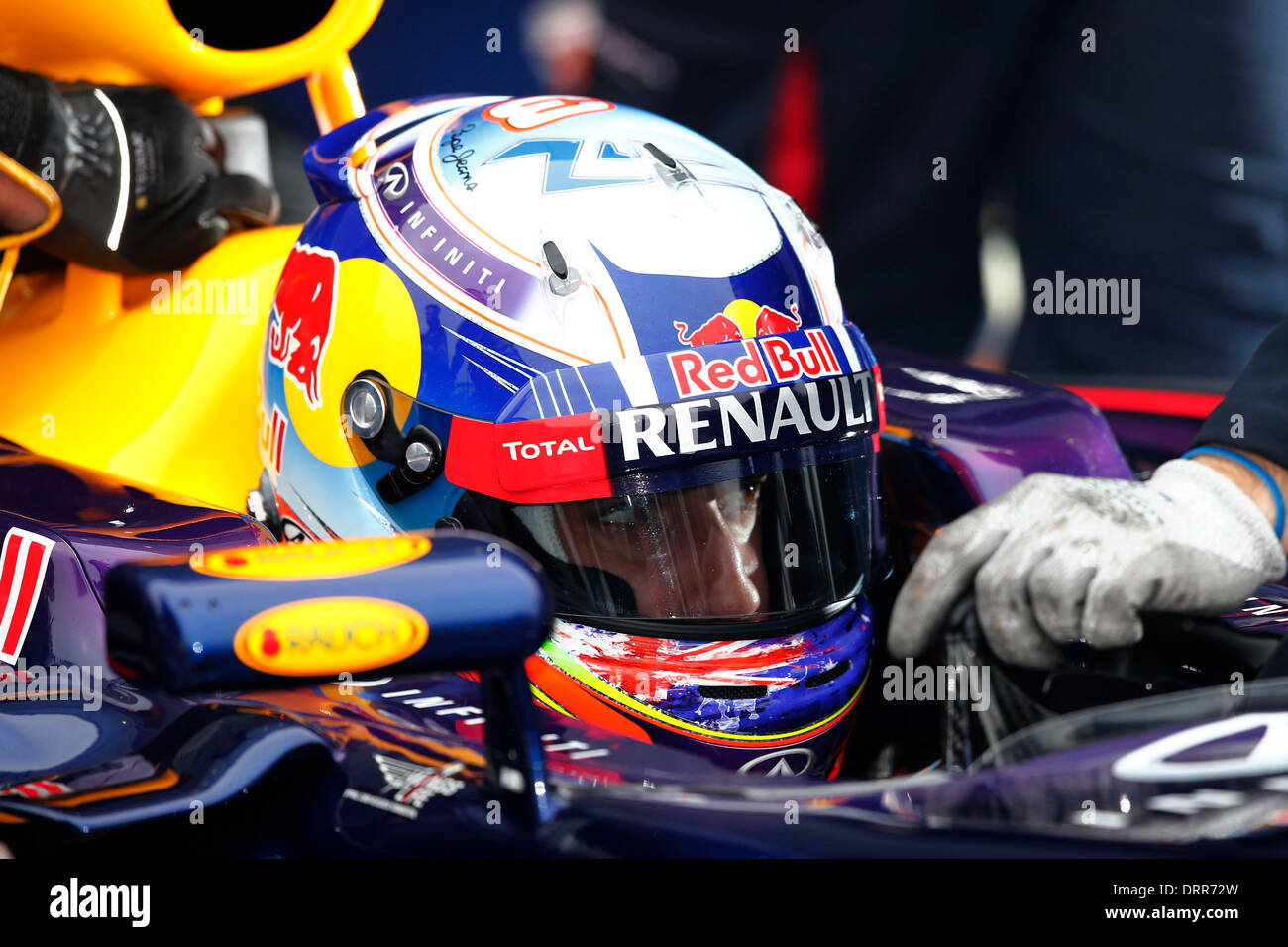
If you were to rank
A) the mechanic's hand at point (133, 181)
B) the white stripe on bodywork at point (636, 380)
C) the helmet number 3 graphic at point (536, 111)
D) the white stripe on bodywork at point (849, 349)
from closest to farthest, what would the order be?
the white stripe on bodywork at point (636, 380)
the white stripe on bodywork at point (849, 349)
the helmet number 3 graphic at point (536, 111)
the mechanic's hand at point (133, 181)

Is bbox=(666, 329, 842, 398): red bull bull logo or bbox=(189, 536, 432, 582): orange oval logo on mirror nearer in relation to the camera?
bbox=(189, 536, 432, 582): orange oval logo on mirror

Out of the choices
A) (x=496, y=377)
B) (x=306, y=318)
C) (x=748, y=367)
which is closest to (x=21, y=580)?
(x=306, y=318)

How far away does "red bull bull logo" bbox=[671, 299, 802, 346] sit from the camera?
1.25 m

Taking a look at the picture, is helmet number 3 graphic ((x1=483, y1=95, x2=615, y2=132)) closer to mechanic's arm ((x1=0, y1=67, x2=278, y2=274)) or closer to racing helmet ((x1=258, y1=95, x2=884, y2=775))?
racing helmet ((x1=258, y1=95, x2=884, y2=775))

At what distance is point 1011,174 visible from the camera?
153 inches

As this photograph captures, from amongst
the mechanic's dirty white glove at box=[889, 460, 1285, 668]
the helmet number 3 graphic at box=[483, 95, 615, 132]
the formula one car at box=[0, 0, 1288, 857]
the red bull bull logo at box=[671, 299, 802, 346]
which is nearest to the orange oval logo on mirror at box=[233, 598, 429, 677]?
the formula one car at box=[0, 0, 1288, 857]

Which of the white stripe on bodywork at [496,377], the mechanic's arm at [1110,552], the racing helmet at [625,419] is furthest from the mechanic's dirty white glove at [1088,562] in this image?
the white stripe on bodywork at [496,377]

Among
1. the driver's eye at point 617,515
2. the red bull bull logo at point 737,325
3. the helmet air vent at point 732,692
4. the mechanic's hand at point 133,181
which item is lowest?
the helmet air vent at point 732,692

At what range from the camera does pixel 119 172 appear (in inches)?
63.5

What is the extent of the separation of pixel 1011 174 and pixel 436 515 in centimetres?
307

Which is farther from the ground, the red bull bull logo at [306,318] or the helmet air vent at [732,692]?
the red bull bull logo at [306,318]

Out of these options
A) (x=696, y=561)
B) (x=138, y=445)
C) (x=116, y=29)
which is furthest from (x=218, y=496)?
(x=696, y=561)

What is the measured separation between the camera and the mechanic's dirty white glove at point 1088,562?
1.21m

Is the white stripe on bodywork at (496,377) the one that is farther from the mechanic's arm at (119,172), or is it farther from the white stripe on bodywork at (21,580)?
the mechanic's arm at (119,172)
